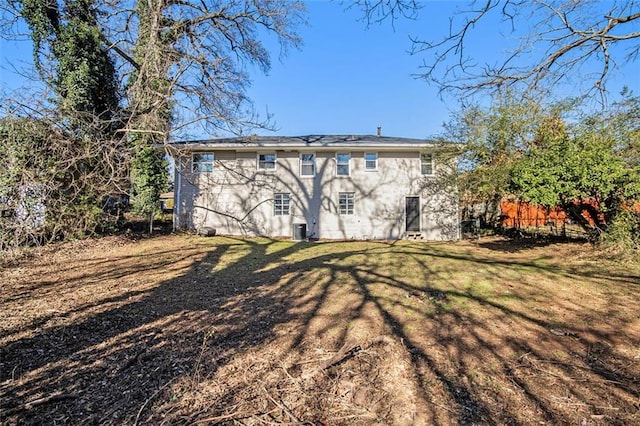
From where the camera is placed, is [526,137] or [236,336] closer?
[236,336]

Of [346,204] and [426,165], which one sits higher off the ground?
[426,165]

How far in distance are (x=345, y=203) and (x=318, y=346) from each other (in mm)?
11214

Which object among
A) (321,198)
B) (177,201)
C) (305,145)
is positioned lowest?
(177,201)

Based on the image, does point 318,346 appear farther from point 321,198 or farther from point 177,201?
point 177,201

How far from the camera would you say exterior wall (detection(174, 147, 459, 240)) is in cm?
1449

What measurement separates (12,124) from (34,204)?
2.63 meters

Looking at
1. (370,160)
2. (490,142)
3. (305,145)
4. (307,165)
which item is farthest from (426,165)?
(305,145)

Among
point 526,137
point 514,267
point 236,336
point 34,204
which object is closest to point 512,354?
point 236,336

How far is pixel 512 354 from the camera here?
341 centimetres

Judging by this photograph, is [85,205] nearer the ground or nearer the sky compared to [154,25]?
nearer the ground

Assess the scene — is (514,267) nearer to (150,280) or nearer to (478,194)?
(478,194)

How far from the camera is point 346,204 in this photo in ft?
47.8

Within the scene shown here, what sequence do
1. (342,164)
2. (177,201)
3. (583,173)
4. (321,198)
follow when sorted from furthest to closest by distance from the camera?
1. (342,164)
2. (321,198)
3. (177,201)
4. (583,173)

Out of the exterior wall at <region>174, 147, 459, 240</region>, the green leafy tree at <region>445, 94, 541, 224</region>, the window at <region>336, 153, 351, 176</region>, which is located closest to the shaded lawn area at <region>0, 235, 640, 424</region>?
the green leafy tree at <region>445, 94, 541, 224</region>
